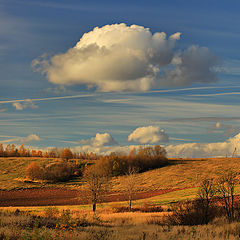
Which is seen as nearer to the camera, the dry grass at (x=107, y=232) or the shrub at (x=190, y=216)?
the dry grass at (x=107, y=232)

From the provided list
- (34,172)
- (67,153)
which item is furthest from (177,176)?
(67,153)

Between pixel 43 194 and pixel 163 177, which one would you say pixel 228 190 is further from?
pixel 163 177

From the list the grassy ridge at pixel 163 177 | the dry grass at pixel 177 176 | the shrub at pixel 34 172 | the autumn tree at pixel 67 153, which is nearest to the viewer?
the dry grass at pixel 177 176

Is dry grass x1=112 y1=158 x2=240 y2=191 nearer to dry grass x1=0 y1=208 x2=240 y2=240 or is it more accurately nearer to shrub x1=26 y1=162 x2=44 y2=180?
shrub x1=26 y1=162 x2=44 y2=180

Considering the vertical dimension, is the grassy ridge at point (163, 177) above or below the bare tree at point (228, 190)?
below

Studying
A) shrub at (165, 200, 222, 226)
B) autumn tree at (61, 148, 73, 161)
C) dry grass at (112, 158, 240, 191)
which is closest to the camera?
shrub at (165, 200, 222, 226)

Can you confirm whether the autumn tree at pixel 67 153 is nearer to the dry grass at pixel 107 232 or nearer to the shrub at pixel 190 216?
the dry grass at pixel 107 232

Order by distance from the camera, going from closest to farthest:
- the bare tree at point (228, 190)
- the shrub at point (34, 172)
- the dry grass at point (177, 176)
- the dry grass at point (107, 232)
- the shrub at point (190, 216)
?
the dry grass at point (107, 232)
the bare tree at point (228, 190)
the shrub at point (190, 216)
the dry grass at point (177, 176)
the shrub at point (34, 172)

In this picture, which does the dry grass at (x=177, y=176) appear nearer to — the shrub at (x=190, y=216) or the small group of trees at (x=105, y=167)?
the small group of trees at (x=105, y=167)

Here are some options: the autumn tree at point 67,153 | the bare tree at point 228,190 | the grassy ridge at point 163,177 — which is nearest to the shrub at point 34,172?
the grassy ridge at point 163,177

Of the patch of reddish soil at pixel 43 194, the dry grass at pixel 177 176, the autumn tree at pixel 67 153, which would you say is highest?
the autumn tree at pixel 67 153

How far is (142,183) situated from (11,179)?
3956 centimetres

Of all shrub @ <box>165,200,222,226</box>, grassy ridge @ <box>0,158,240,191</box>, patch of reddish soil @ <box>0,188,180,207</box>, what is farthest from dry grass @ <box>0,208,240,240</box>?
grassy ridge @ <box>0,158,240,191</box>

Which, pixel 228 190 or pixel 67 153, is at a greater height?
pixel 67 153
